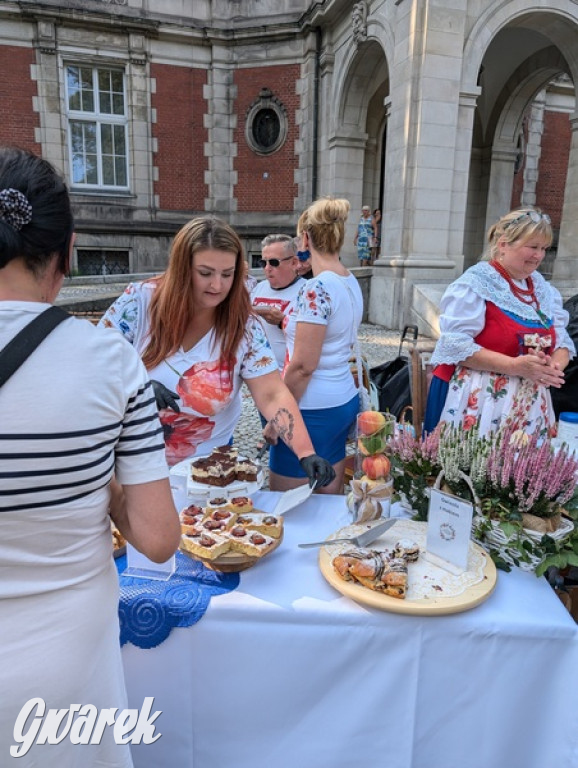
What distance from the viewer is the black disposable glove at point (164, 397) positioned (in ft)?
5.66

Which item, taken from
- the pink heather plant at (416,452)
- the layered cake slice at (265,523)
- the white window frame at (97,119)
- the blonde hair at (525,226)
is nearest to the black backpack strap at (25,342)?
the layered cake slice at (265,523)

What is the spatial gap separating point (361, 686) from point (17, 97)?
53.5ft

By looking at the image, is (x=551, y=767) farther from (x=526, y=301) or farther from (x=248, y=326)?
(x=526, y=301)

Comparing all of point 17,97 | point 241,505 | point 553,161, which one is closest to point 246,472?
point 241,505

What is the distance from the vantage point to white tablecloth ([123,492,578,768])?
1203 millimetres

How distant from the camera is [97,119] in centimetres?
1439

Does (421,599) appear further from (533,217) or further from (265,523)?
(533,217)

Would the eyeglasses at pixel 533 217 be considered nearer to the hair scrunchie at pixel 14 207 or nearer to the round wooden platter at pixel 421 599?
the round wooden platter at pixel 421 599

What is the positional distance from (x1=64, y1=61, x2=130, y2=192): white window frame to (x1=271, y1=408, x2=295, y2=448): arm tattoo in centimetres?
1463

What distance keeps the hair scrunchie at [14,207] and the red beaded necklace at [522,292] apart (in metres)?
2.10

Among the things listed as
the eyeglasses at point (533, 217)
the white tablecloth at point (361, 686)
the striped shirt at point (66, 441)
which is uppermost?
the eyeglasses at point (533, 217)

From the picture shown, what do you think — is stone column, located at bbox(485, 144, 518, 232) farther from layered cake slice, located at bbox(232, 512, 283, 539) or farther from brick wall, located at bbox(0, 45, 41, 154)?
layered cake slice, located at bbox(232, 512, 283, 539)

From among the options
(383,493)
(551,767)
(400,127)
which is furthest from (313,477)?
(400,127)

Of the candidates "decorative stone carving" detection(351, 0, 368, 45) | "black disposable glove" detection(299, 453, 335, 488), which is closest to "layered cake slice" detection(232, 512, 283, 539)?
"black disposable glove" detection(299, 453, 335, 488)
